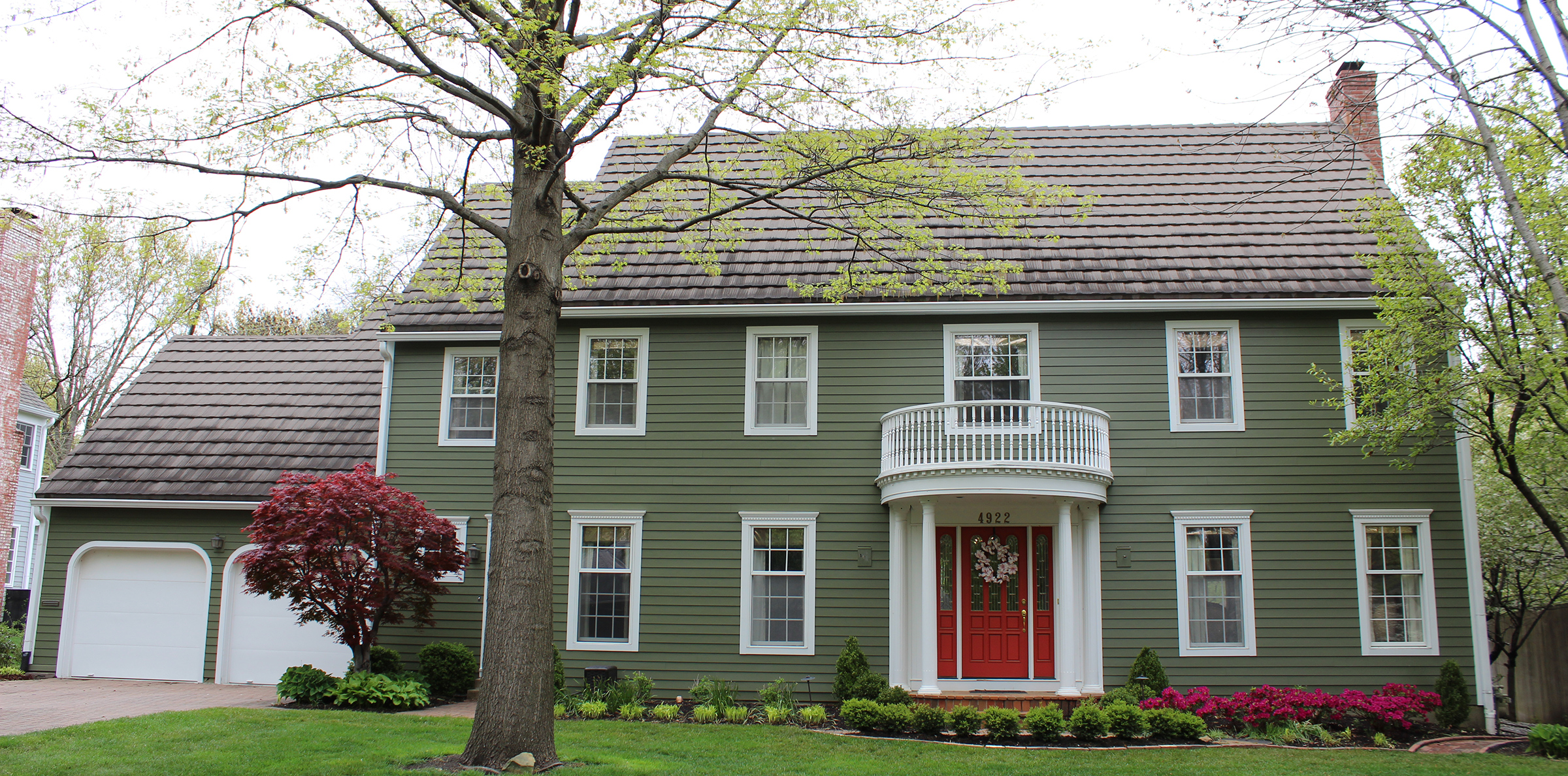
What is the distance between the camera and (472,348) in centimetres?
1467

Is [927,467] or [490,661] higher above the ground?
[927,467]

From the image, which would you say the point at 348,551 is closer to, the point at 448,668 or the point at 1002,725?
the point at 448,668

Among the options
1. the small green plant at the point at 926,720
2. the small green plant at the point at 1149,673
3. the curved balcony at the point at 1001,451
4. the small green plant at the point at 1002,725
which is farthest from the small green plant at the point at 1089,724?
the curved balcony at the point at 1001,451

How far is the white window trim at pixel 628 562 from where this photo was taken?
13.6m

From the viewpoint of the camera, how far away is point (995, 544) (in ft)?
44.8

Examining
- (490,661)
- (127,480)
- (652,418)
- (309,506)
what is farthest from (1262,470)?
(127,480)

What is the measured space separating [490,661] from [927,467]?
6.18 meters

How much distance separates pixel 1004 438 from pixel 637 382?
5.29m

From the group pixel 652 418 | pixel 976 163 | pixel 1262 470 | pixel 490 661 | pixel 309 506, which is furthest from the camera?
pixel 976 163

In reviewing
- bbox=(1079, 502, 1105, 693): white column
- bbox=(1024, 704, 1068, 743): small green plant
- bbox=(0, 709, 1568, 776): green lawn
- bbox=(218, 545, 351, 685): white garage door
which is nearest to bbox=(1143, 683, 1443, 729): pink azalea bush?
bbox=(1079, 502, 1105, 693): white column

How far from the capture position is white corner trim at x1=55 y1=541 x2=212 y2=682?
589 inches

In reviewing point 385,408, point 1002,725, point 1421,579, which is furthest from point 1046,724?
point 385,408

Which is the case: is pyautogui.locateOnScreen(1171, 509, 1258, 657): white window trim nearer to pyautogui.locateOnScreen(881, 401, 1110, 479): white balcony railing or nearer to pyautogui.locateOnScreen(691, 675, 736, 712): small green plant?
pyautogui.locateOnScreen(881, 401, 1110, 479): white balcony railing

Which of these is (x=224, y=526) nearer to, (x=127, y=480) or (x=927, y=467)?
(x=127, y=480)
